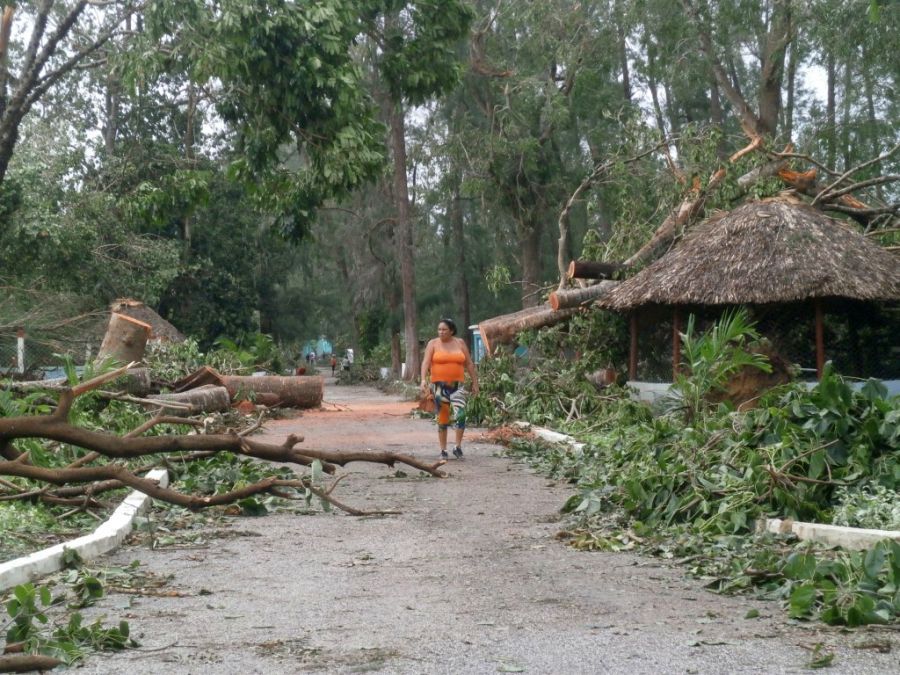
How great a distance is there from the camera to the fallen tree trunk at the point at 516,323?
22844 mm

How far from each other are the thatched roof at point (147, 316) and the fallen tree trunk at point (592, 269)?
12.7m

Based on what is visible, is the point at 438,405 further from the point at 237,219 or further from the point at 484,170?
the point at 237,219

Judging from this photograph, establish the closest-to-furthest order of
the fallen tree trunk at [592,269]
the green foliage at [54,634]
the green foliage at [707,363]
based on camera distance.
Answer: the green foliage at [54,634] < the green foliage at [707,363] < the fallen tree trunk at [592,269]

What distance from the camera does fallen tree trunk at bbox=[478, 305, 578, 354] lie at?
74.9 feet

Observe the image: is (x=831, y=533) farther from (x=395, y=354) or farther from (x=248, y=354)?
(x=395, y=354)

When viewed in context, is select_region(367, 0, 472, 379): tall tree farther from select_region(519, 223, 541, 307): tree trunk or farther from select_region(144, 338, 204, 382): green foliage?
select_region(519, 223, 541, 307): tree trunk

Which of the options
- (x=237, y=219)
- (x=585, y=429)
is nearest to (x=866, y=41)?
(x=585, y=429)

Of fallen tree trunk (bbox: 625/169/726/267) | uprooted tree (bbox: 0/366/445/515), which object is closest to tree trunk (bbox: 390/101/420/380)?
fallen tree trunk (bbox: 625/169/726/267)

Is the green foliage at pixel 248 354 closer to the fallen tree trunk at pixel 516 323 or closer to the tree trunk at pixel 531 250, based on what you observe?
the fallen tree trunk at pixel 516 323

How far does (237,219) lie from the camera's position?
44250 millimetres

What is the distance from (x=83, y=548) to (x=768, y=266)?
14.1 meters

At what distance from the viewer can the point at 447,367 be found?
1559 centimetres

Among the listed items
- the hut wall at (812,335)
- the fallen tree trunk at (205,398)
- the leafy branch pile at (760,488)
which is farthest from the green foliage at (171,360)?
the leafy branch pile at (760,488)

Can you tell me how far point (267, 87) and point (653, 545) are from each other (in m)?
9.72
